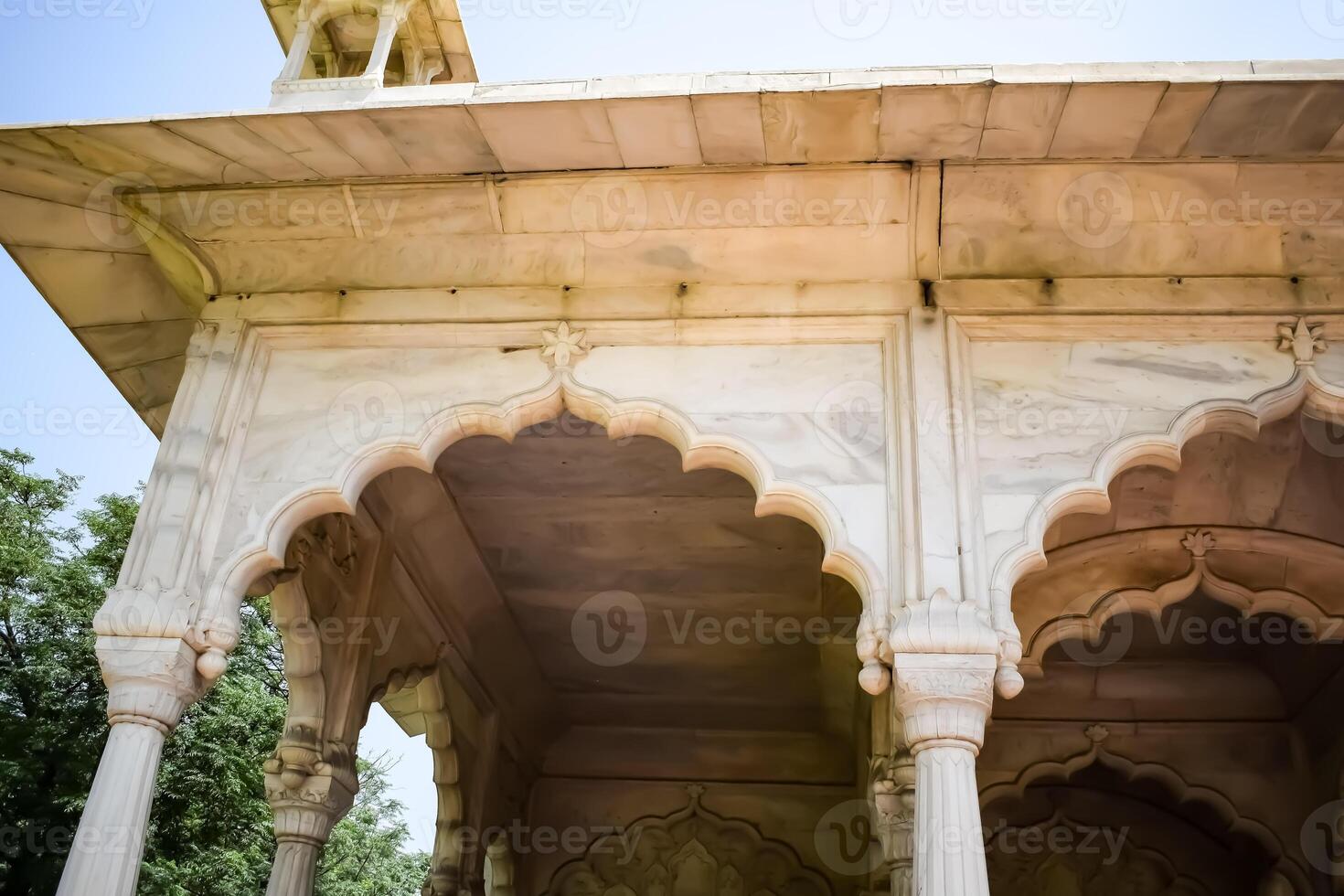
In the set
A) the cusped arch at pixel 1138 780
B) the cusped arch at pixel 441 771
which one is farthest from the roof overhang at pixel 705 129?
the cusped arch at pixel 1138 780

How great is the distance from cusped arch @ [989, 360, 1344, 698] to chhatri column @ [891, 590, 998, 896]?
1.13 ft

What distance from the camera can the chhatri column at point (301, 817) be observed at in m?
7.52

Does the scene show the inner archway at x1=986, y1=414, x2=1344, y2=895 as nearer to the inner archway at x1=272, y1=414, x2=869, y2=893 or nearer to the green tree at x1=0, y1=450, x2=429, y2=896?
the inner archway at x1=272, y1=414, x2=869, y2=893

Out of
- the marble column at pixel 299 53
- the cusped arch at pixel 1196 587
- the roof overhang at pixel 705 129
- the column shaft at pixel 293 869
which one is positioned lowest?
the column shaft at pixel 293 869

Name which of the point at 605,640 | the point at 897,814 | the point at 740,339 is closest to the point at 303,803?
the point at 605,640

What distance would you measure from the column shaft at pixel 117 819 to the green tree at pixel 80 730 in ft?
30.0

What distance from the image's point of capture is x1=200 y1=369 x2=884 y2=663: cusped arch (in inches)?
207

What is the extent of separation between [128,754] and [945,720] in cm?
330

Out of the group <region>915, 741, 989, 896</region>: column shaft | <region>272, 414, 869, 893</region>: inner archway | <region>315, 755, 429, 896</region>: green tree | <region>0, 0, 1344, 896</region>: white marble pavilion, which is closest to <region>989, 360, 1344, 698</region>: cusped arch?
<region>0, 0, 1344, 896</region>: white marble pavilion

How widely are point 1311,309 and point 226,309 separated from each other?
17.1 ft

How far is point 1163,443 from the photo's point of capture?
5.32m

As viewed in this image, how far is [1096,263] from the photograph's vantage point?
574 centimetres

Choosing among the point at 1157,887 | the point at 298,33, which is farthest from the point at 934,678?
the point at 1157,887

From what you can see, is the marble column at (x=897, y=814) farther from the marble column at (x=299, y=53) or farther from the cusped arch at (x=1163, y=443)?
the marble column at (x=299, y=53)
